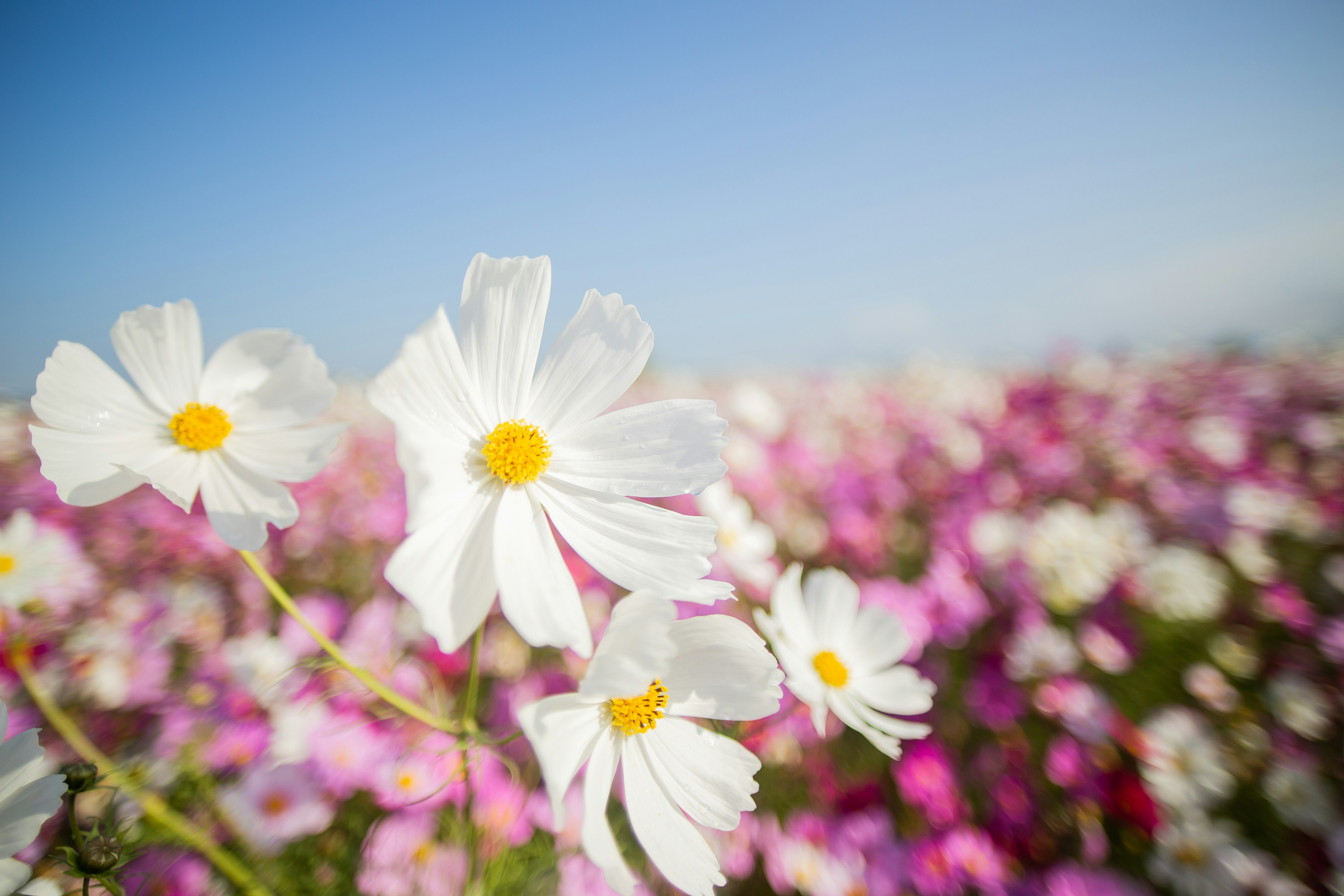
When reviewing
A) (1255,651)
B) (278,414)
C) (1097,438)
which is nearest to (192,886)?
(278,414)

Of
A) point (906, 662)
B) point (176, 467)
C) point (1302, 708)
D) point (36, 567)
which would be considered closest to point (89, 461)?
point (176, 467)

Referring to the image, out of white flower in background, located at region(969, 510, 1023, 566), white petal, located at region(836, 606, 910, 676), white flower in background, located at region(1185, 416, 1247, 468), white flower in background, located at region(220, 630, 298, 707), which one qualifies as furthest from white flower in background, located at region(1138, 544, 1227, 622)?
white flower in background, located at region(220, 630, 298, 707)

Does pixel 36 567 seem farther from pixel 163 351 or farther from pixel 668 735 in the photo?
pixel 668 735

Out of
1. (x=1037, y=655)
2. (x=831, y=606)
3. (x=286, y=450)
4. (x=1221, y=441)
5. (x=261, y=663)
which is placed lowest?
(x=1037, y=655)

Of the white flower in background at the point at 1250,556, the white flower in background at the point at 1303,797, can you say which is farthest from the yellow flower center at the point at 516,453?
the white flower in background at the point at 1250,556

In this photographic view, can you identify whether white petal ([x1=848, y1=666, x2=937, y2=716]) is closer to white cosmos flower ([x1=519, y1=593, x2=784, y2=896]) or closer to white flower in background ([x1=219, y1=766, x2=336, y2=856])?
white cosmos flower ([x1=519, y1=593, x2=784, y2=896])

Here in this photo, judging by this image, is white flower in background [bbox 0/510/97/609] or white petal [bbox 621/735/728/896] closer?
white petal [bbox 621/735/728/896]
